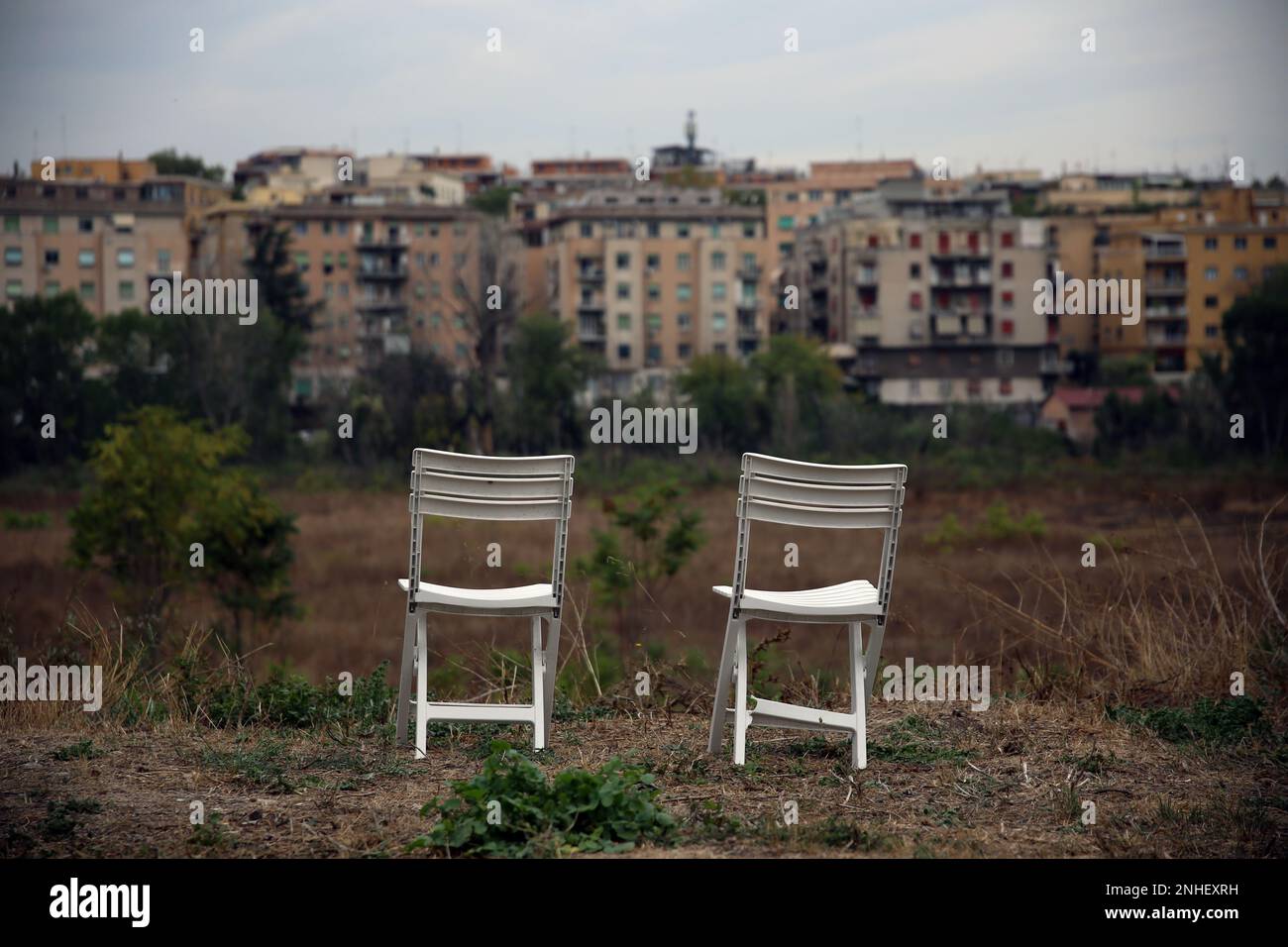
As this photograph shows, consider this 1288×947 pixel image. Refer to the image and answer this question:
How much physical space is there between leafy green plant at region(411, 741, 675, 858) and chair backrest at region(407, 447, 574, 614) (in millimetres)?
1080

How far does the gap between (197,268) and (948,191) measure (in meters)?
47.4

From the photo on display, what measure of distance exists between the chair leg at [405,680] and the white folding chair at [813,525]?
1236 millimetres

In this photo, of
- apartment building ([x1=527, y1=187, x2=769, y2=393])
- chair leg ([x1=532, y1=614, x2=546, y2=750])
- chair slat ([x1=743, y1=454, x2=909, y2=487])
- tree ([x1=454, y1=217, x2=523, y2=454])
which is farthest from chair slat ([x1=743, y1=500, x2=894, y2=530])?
apartment building ([x1=527, y1=187, x2=769, y2=393])

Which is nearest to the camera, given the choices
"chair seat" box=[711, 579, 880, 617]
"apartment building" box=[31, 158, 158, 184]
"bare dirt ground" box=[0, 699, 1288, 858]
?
"bare dirt ground" box=[0, 699, 1288, 858]

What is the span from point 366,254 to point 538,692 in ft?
286

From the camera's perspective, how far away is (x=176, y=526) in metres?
29.3

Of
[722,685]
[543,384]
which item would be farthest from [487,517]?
[543,384]

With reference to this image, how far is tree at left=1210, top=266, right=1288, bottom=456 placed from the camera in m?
57.4

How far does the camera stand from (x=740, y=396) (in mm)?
64000

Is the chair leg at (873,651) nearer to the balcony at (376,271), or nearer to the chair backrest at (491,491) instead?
the chair backrest at (491,491)

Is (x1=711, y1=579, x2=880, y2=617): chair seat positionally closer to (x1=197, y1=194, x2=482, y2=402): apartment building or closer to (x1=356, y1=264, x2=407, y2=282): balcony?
(x1=197, y1=194, x2=482, y2=402): apartment building

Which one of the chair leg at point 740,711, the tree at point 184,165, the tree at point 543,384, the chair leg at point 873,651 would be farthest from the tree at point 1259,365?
the tree at point 184,165
